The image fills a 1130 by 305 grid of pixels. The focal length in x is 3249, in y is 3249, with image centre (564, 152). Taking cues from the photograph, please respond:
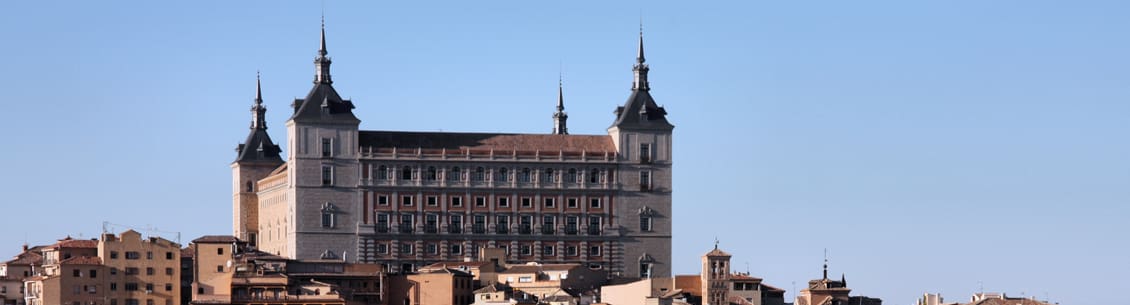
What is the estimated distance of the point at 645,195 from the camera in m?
190

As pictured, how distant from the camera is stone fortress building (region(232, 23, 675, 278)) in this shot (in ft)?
606

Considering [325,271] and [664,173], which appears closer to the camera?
[325,271]

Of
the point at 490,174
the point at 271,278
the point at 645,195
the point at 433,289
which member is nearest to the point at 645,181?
the point at 645,195

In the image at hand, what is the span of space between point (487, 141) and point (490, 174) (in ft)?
11.4

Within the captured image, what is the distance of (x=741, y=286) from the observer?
582 ft

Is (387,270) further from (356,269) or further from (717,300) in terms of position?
(717,300)

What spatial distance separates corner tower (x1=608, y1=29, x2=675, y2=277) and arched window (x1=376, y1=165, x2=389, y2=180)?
13.7 meters

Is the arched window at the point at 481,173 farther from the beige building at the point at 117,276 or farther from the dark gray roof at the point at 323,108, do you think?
the beige building at the point at 117,276

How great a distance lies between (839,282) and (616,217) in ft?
49.8

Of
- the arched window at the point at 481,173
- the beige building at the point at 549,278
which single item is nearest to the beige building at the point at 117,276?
the beige building at the point at 549,278

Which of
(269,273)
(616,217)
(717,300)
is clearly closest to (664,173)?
(616,217)

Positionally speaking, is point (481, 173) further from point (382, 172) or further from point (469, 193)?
point (382, 172)

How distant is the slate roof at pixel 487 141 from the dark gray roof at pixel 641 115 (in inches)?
64.1

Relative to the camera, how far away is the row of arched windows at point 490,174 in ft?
612
